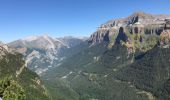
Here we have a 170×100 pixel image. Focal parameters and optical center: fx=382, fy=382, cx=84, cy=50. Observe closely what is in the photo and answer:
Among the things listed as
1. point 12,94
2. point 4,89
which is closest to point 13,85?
point 4,89

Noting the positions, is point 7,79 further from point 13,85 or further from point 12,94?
point 12,94

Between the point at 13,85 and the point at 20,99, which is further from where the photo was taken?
the point at 13,85

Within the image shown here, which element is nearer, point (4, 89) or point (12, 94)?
point (12, 94)

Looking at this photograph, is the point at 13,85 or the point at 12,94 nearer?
the point at 12,94

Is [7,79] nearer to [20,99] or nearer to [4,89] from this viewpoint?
[4,89]

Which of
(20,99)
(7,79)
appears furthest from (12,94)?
(7,79)

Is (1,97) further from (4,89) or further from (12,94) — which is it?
(12,94)

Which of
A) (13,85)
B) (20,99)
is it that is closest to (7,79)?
(13,85)
